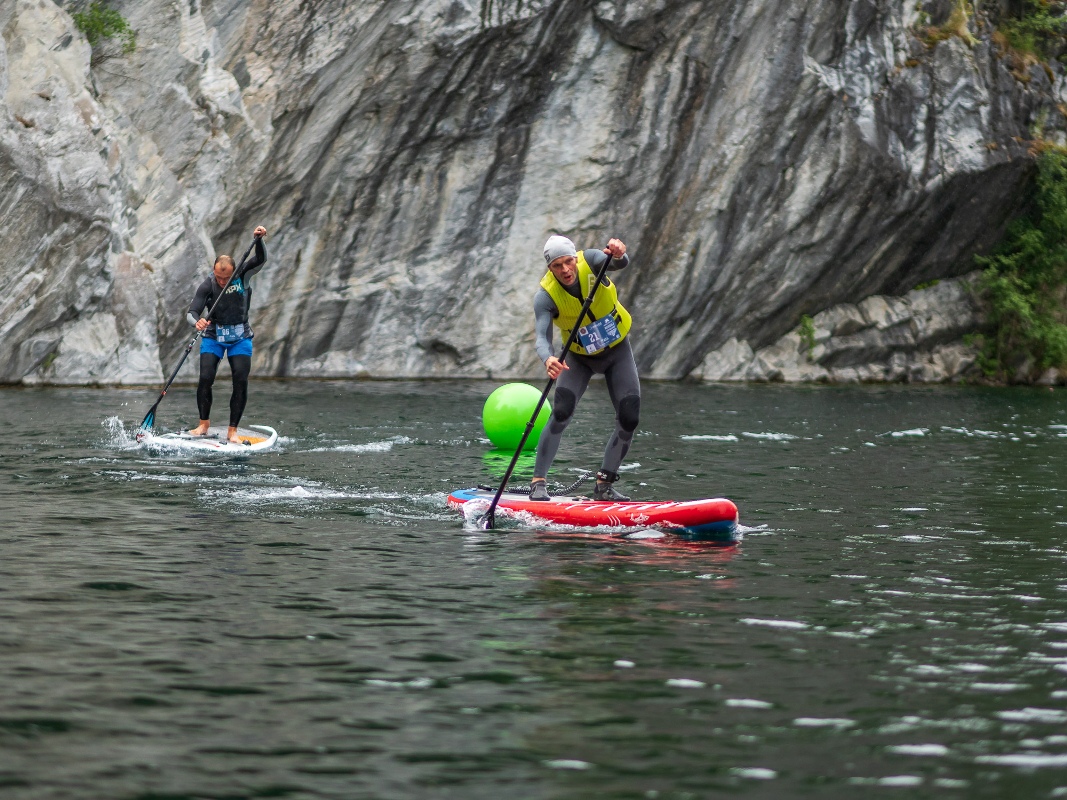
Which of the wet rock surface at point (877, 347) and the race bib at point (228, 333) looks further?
the wet rock surface at point (877, 347)

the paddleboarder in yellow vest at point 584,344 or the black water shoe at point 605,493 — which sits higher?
the paddleboarder in yellow vest at point 584,344

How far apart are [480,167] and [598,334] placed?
28057 mm

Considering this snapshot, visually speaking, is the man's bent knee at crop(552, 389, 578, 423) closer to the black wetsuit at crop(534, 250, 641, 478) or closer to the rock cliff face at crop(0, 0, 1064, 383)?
the black wetsuit at crop(534, 250, 641, 478)

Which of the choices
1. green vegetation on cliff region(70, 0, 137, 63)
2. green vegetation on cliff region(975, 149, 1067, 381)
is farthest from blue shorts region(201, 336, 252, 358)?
green vegetation on cliff region(975, 149, 1067, 381)

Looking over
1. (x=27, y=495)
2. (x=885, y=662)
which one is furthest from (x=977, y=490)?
(x=27, y=495)

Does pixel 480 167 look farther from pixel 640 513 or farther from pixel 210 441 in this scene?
pixel 640 513

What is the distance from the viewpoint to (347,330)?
3816cm

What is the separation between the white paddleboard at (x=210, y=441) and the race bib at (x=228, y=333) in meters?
1.21

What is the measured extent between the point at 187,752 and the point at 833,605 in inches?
170

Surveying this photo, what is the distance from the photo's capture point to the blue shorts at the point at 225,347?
17625 millimetres

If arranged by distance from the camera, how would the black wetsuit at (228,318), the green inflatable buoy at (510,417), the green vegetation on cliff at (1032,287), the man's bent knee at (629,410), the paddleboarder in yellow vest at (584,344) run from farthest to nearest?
the green vegetation on cliff at (1032,287)
the green inflatable buoy at (510,417)
the black wetsuit at (228,318)
the man's bent knee at (629,410)
the paddleboarder in yellow vest at (584,344)

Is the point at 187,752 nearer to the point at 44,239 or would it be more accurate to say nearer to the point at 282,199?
the point at 44,239

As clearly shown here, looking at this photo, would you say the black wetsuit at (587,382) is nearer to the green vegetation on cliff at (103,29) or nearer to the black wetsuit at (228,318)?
the black wetsuit at (228,318)

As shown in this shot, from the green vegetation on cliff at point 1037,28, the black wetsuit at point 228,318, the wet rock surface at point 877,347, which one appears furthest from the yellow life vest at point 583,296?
the green vegetation on cliff at point 1037,28
